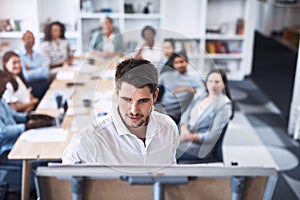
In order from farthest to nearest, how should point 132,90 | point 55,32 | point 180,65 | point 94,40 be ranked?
point 94,40 < point 55,32 < point 180,65 < point 132,90

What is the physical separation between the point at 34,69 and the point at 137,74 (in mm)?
3446

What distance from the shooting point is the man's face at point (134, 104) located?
4.69ft

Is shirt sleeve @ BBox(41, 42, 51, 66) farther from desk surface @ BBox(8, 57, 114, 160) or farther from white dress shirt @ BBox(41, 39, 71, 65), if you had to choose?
desk surface @ BBox(8, 57, 114, 160)

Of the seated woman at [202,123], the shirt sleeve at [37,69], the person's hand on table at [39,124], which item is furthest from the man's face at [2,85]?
the seated woman at [202,123]

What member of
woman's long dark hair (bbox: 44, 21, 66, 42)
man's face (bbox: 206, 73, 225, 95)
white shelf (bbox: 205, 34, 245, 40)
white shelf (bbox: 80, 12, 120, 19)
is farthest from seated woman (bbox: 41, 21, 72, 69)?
man's face (bbox: 206, 73, 225, 95)

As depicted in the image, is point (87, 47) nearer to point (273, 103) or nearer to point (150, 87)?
point (273, 103)

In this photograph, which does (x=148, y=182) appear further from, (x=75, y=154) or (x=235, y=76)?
(x=235, y=76)

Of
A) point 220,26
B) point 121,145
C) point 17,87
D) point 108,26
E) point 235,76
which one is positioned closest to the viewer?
point 121,145

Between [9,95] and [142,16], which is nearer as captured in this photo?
[9,95]

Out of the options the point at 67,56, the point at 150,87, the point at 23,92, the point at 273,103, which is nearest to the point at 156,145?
the point at 150,87

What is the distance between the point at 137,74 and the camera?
146cm

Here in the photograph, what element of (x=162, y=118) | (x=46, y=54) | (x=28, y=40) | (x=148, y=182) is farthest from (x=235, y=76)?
(x=148, y=182)

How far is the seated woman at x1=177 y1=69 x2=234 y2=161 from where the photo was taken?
179 cm

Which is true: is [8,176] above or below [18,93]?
below
